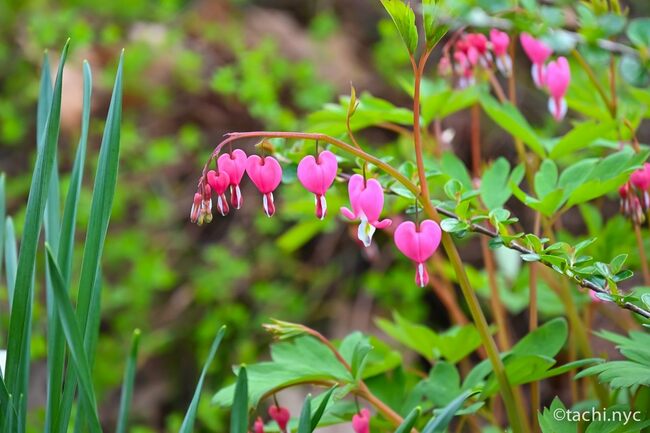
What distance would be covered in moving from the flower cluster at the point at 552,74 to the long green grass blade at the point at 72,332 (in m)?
0.62

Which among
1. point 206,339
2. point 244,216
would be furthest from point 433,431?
point 244,216

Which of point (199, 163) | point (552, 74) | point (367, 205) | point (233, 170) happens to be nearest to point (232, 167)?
point (233, 170)

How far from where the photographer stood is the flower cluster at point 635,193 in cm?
84

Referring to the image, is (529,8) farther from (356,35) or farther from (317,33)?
(356,35)

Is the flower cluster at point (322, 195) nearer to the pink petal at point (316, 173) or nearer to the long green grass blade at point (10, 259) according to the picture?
the pink petal at point (316, 173)

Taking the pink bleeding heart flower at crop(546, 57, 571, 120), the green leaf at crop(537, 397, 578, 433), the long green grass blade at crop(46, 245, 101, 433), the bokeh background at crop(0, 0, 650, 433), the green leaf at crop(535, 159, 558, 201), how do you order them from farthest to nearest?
the bokeh background at crop(0, 0, 650, 433) < the pink bleeding heart flower at crop(546, 57, 571, 120) < the green leaf at crop(535, 159, 558, 201) < the green leaf at crop(537, 397, 578, 433) < the long green grass blade at crop(46, 245, 101, 433)

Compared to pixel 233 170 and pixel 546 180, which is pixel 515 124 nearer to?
pixel 546 180

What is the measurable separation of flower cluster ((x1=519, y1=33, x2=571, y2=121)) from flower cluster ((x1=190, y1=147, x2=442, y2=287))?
344mm

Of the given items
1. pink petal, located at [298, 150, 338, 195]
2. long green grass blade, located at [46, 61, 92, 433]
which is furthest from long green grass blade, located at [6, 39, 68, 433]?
pink petal, located at [298, 150, 338, 195]

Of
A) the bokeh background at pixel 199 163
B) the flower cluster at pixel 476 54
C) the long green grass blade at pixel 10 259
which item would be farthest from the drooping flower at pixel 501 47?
the bokeh background at pixel 199 163

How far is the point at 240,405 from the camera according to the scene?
62 cm

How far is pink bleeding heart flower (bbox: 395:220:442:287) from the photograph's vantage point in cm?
68

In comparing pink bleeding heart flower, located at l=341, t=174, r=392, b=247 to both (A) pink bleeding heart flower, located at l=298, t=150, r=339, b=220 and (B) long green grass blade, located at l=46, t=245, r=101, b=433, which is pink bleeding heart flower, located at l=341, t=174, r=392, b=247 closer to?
(A) pink bleeding heart flower, located at l=298, t=150, r=339, b=220

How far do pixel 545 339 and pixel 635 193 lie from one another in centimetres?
21
